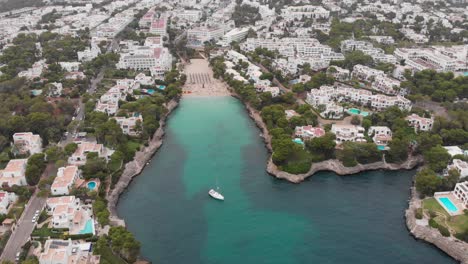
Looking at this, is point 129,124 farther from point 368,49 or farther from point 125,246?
point 368,49

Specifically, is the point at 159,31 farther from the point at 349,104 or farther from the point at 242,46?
the point at 349,104

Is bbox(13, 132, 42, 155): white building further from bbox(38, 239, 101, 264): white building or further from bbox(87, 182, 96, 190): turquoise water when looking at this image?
bbox(38, 239, 101, 264): white building

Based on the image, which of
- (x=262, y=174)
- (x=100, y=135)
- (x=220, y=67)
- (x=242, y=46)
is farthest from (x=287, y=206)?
(x=242, y=46)

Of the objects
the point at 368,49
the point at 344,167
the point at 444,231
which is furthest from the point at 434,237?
the point at 368,49

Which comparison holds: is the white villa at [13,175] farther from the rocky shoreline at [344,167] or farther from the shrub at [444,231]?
the shrub at [444,231]

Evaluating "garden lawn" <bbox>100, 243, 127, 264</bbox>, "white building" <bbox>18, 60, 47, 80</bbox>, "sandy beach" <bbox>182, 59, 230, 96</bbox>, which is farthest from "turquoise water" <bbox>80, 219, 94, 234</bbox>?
"white building" <bbox>18, 60, 47, 80</bbox>

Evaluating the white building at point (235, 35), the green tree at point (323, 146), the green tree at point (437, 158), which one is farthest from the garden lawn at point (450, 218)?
the white building at point (235, 35)
